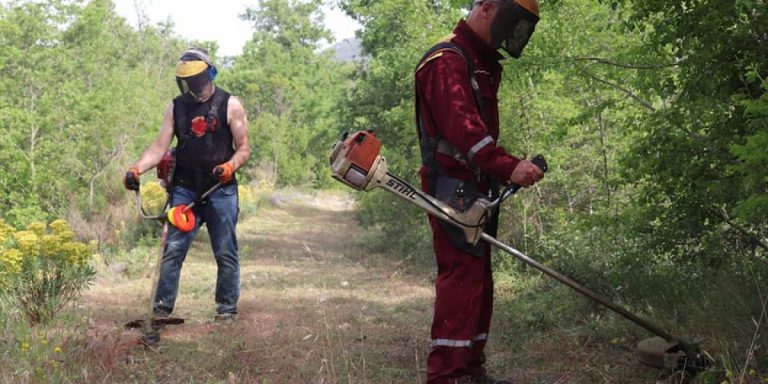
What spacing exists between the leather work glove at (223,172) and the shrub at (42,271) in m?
1.30

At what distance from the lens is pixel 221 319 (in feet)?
18.7

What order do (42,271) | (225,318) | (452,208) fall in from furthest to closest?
(225,318) < (42,271) < (452,208)

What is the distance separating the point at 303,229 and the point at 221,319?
39.8ft

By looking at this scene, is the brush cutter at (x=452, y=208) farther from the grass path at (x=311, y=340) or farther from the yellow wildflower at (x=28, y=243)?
the yellow wildflower at (x=28, y=243)

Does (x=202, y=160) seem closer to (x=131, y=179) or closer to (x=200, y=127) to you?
(x=200, y=127)

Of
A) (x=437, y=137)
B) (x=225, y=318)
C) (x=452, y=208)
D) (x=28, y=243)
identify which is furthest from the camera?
(x=225, y=318)

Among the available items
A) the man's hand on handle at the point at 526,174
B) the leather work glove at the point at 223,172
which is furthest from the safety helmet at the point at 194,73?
the man's hand on handle at the point at 526,174

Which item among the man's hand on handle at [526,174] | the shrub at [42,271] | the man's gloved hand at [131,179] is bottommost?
the shrub at [42,271]

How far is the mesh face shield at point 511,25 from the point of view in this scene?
140 inches

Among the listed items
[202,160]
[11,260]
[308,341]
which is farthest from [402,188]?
[11,260]

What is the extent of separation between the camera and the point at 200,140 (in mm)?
5641

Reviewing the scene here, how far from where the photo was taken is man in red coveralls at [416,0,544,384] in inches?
135

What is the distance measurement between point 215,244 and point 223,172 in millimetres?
765

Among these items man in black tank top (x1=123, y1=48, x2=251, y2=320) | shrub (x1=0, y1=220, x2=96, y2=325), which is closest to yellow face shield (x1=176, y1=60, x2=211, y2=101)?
man in black tank top (x1=123, y1=48, x2=251, y2=320)
